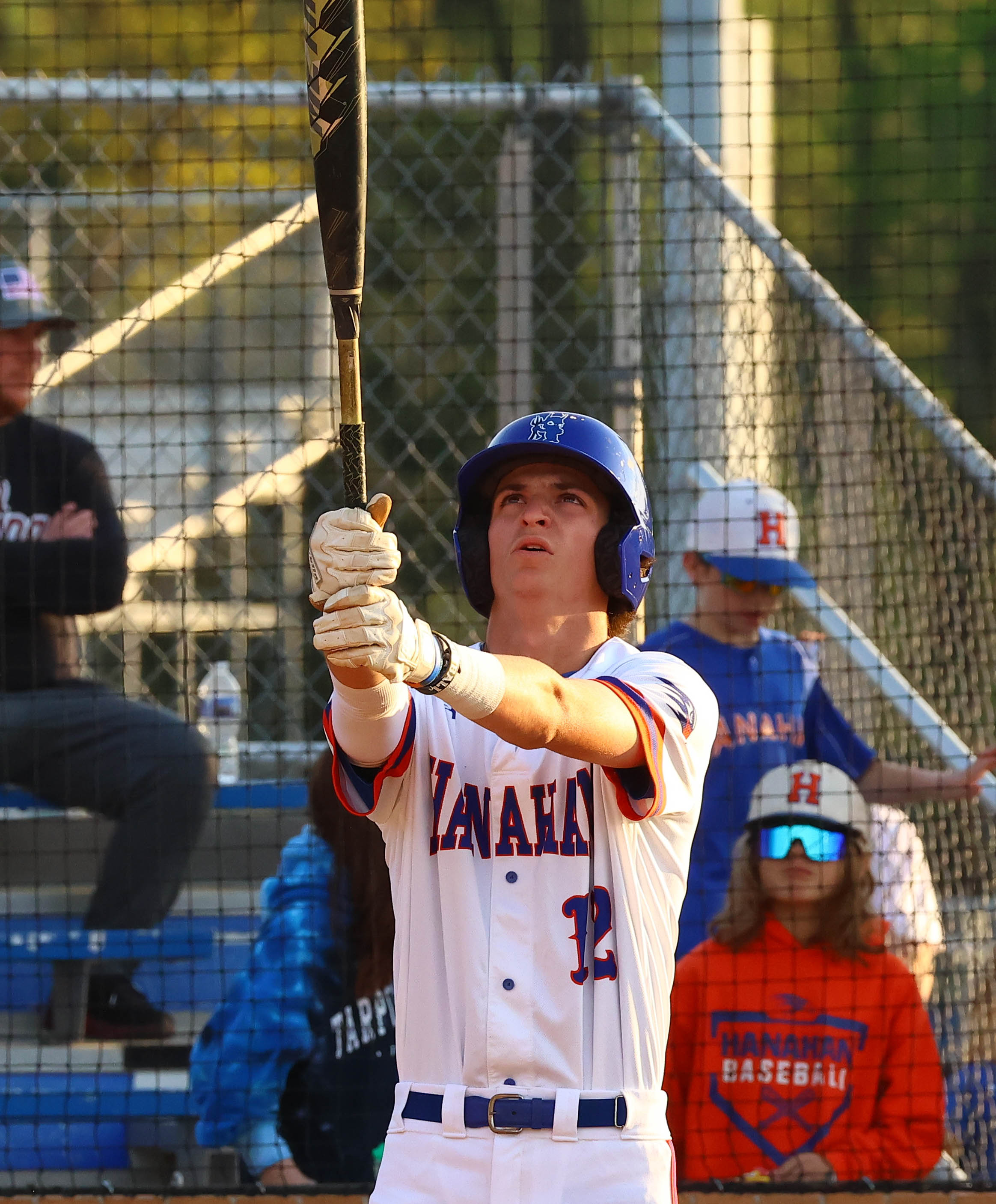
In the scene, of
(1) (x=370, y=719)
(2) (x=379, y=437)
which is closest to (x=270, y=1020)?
(1) (x=370, y=719)

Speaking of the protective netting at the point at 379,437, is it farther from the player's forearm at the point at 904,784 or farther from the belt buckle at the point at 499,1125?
the belt buckle at the point at 499,1125

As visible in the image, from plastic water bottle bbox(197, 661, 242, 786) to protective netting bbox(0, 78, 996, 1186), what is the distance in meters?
0.07

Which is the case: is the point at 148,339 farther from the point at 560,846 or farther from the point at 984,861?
the point at 560,846

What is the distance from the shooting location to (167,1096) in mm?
4379

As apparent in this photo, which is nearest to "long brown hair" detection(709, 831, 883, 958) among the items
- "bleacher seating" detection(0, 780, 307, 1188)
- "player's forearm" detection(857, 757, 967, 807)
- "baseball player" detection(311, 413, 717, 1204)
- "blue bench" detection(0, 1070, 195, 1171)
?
"player's forearm" detection(857, 757, 967, 807)

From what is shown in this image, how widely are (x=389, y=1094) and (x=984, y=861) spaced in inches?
74.1

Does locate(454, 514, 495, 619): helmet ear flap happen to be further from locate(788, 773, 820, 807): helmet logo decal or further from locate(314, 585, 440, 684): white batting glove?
locate(788, 773, 820, 807): helmet logo decal

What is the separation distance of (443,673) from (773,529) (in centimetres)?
259

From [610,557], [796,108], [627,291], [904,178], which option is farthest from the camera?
[796,108]

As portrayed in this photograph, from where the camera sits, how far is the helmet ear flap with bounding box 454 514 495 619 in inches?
96.1

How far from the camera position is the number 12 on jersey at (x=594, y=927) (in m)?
2.17

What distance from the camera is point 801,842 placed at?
154 inches

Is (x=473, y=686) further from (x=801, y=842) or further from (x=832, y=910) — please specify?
(x=832, y=910)

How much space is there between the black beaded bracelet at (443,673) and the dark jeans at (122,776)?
2.87 m
